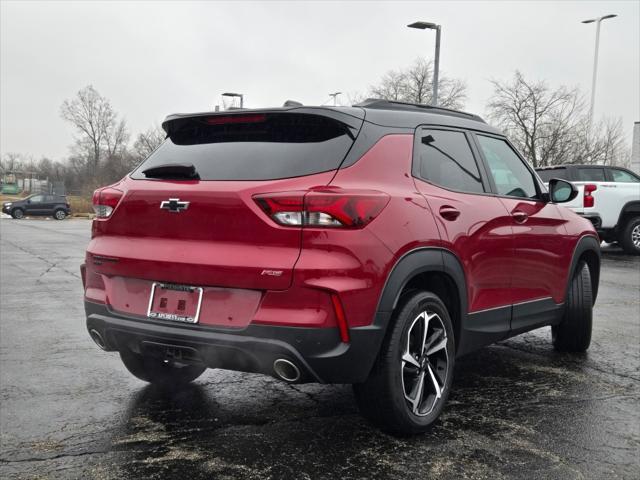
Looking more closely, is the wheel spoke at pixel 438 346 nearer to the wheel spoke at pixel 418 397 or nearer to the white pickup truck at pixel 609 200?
the wheel spoke at pixel 418 397

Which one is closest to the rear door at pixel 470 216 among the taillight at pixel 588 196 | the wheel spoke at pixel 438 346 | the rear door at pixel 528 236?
the rear door at pixel 528 236

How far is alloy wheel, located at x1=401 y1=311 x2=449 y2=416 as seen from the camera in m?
3.38

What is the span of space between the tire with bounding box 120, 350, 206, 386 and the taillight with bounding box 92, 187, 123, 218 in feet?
2.92

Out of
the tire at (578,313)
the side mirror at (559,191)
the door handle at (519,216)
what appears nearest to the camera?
the door handle at (519,216)

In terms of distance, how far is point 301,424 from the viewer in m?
3.54

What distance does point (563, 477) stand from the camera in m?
2.95

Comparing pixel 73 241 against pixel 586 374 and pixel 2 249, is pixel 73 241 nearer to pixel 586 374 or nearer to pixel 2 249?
pixel 2 249

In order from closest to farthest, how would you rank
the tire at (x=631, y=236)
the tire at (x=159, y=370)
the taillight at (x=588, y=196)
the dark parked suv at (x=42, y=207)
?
the tire at (x=159, y=370)
the taillight at (x=588, y=196)
the tire at (x=631, y=236)
the dark parked suv at (x=42, y=207)

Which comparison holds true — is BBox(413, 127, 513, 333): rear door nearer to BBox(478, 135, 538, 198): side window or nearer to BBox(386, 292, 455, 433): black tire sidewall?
BBox(478, 135, 538, 198): side window

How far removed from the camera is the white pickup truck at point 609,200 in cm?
1384

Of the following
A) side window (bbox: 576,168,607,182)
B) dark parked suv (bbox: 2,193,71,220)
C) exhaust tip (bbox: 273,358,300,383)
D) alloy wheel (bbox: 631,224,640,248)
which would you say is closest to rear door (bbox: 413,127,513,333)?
exhaust tip (bbox: 273,358,300,383)

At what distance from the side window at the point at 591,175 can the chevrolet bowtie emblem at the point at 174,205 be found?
1221 cm

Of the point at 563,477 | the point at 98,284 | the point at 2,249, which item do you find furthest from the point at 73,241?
the point at 563,477

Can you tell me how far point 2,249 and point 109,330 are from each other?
14440 mm
